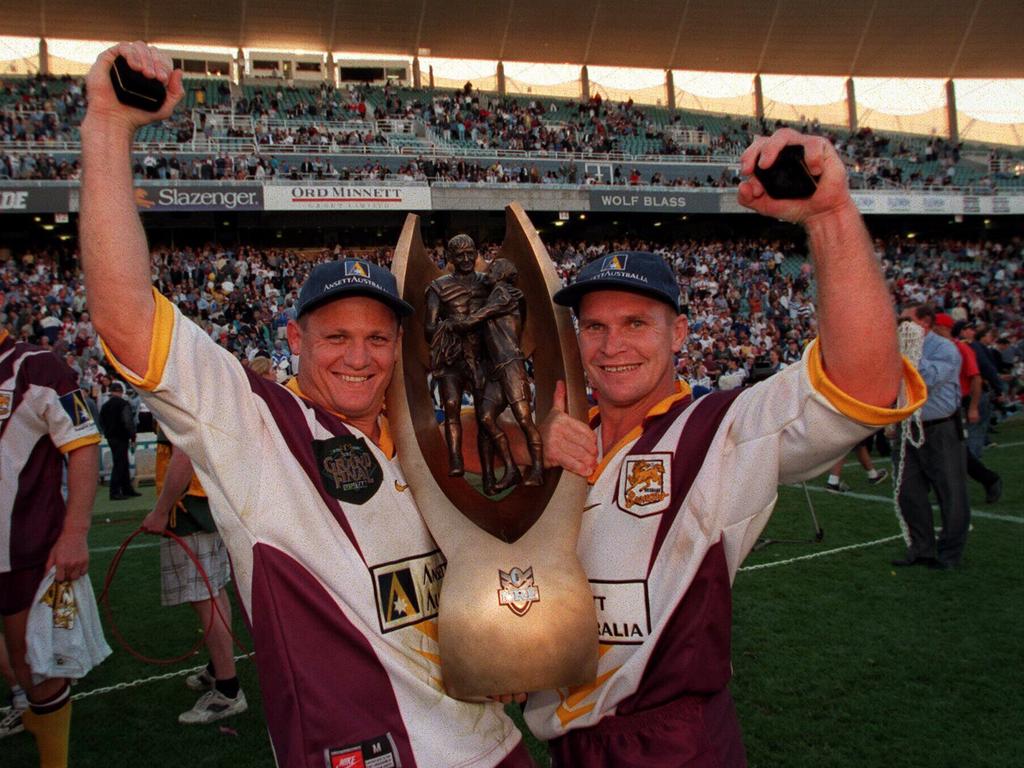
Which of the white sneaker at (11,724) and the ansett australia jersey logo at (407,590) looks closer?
the ansett australia jersey logo at (407,590)

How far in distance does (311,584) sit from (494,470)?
1.97 feet

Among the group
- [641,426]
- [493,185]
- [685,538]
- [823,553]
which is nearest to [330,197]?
[493,185]

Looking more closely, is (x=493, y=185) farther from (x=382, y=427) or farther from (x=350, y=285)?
(x=350, y=285)

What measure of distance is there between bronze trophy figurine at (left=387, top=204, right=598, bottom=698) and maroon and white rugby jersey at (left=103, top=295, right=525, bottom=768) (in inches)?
5.1

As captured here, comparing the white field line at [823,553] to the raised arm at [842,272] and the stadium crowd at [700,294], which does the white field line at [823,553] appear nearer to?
the stadium crowd at [700,294]

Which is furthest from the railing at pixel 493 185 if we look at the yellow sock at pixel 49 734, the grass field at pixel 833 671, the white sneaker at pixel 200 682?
the yellow sock at pixel 49 734

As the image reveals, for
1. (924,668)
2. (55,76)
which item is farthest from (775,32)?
(924,668)

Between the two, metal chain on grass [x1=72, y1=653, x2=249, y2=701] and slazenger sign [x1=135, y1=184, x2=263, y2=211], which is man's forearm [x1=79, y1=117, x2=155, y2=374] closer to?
metal chain on grass [x1=72, y1=653, x2=249, y2=701]

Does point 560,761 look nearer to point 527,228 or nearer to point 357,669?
point 357,669

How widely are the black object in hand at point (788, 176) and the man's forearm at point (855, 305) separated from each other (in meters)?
0.08

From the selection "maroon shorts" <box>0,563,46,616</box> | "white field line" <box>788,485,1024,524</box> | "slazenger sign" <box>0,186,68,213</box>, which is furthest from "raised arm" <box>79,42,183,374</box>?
"slazenger sign" <box>0,186,68,213</box>

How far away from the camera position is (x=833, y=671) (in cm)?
451

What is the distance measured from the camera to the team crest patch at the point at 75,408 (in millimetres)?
3496

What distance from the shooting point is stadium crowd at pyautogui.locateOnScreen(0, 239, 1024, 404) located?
1719cm
